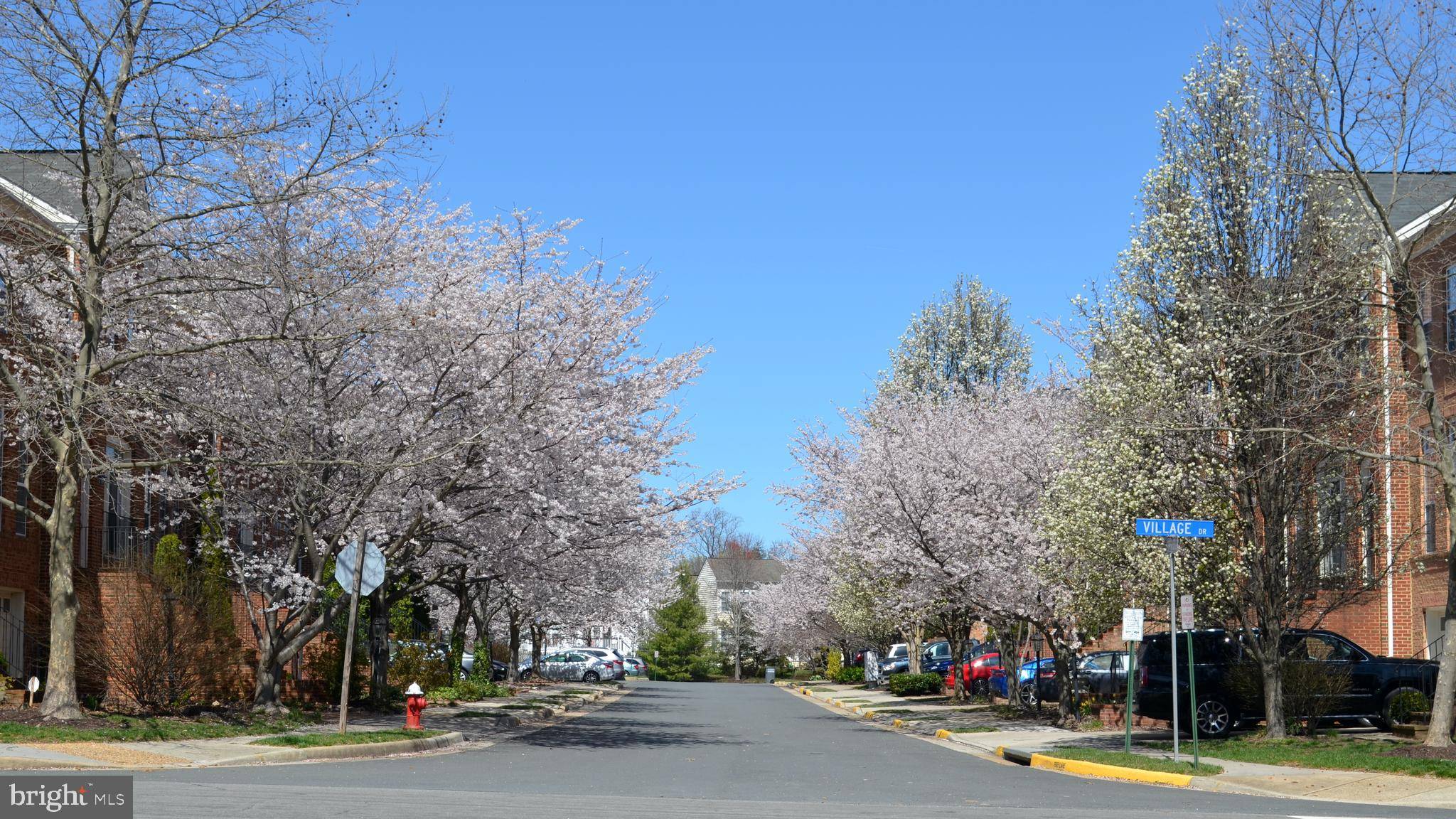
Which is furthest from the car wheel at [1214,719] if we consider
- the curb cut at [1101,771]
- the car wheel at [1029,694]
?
the car wheel at [1029,694]

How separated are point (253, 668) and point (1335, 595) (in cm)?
A: 2017

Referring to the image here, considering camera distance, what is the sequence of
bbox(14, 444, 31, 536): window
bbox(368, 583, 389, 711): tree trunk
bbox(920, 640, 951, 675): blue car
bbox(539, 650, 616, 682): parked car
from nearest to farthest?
bbox(14, 444, 31, 536): window → bbox(368, 583, 389, 711): tree trunk → bbox(920, 640, 951, 675): blue car → bbox(539, 650, 616, 682): parked car

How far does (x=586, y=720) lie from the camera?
Answer: 31125mm

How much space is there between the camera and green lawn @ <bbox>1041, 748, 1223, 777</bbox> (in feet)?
56.3

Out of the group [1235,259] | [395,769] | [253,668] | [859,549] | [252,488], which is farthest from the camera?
[859,549]

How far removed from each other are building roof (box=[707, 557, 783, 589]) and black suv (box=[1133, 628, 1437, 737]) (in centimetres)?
7992

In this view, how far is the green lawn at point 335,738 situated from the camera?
17.9m

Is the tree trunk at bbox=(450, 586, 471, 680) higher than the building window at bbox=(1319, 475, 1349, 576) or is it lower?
lower

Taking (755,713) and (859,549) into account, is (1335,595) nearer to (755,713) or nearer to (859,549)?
(859,549)

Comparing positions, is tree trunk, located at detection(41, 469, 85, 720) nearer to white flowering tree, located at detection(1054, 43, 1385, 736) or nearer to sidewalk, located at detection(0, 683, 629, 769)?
sidewalk, located at detection(0, 683, 629, 769)

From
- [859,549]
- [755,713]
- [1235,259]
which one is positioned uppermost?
[1235,259]


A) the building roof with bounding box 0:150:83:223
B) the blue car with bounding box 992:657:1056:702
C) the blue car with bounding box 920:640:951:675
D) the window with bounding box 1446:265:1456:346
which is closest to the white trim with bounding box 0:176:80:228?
the building roof with bounding box 0:150:83:223

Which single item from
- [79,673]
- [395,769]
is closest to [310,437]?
[79,673]

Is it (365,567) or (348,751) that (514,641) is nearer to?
(365,567)
